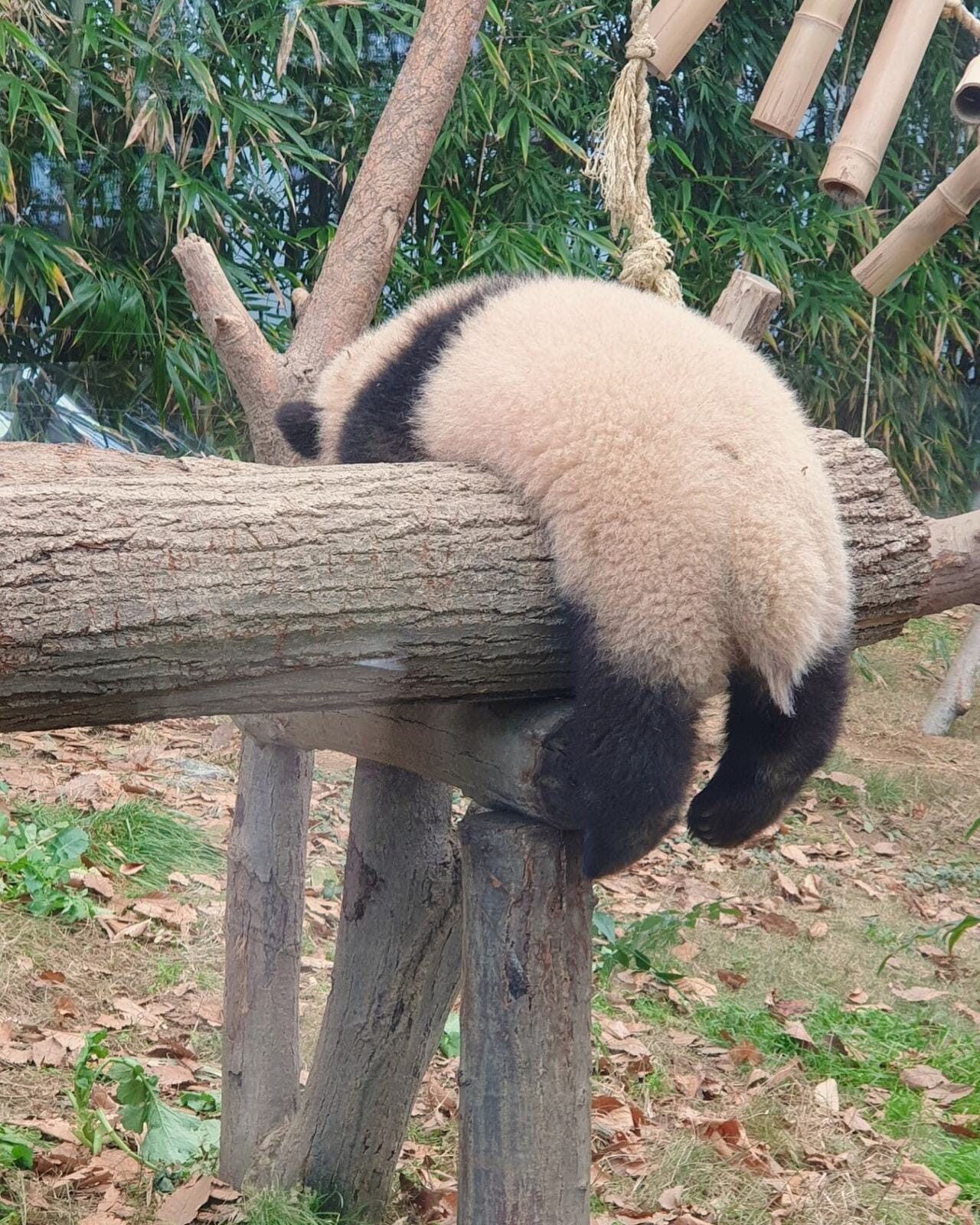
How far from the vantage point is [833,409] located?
4523 millimetres

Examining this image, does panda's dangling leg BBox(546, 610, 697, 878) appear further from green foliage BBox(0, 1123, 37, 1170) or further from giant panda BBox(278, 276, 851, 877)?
green foliage BBox(0, 1123, 37, 1170)

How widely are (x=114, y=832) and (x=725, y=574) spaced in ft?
7.08

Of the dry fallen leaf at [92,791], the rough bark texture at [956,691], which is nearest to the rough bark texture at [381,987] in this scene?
the dry fallen leaf at [92,791]

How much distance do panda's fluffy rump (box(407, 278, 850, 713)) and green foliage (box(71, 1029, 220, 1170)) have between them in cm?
124

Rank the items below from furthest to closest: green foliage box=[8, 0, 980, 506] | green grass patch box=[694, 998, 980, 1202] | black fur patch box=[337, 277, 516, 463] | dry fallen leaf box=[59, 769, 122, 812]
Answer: green foliage box=[8, 0, 980, 506]
dry fallen leaf box=[59, 769, 122, 812]
green grass patch box=[694, 998, 980, 1202]
black fur patch box=[337, 277, 516, 463]

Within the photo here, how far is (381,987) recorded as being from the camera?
1.97 metres

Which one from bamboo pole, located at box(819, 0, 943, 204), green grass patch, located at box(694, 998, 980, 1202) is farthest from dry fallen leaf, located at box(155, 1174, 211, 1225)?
bamboo pole, located at box(819, 0, 943, 204)

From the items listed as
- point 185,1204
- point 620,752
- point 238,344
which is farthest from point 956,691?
point 620,752

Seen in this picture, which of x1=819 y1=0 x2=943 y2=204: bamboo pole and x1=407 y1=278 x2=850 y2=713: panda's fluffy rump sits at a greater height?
x1=819 y1=0 x2=943 y2=204: bamboo pole

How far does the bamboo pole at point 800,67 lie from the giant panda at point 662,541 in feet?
3.20

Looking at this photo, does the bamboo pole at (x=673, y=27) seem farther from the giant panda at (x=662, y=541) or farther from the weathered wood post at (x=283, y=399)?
the giant panda at (x=662, y=541)

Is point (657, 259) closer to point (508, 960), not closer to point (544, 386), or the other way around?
point (544, 386)

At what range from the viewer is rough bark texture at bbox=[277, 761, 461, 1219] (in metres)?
1.96

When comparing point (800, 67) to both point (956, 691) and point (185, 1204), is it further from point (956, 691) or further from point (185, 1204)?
point (956, 691)
